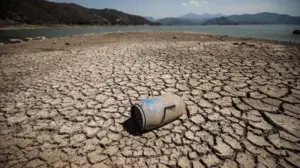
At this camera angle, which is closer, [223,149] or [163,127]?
[223,149]

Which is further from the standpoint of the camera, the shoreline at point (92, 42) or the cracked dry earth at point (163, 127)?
the shoreline at point (92, 42)

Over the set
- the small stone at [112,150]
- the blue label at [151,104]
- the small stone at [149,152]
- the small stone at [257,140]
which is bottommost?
the small stone at [112,150]

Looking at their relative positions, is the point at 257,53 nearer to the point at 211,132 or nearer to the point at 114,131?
the point at 211,132

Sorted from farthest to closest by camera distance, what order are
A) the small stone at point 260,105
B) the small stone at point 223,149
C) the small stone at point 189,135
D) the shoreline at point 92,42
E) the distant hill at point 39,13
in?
the distant hill at point 39,13 < the shoreline at point 92,42 < the small stone at point 260,105 < the small stone at point 189,135 < the small stone at point 223,149

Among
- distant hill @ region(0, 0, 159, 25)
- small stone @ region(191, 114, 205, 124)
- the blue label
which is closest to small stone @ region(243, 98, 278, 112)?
small stone @ region(191, 114, 205, 124)

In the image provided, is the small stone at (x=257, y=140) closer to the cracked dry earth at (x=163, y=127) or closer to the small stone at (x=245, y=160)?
the cracked dry earth at (x=163, y=127)

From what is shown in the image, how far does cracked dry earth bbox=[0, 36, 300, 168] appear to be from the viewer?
1899 mm

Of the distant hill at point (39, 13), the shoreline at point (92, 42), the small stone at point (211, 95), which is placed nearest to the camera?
the small stone at point (211, 95)

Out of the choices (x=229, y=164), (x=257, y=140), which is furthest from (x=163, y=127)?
(x=257, y=140)

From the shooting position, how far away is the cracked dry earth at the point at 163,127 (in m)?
1.90

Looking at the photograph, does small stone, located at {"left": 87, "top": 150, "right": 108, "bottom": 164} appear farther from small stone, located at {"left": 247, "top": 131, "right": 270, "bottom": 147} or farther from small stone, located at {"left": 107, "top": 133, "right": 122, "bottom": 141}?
small stone, located at {"left": 247, "top": 131, "right": 270, "bottom": 147}

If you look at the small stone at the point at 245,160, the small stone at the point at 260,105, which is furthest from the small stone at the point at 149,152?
the small stone at the point at 260,105

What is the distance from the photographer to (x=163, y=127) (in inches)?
91.6

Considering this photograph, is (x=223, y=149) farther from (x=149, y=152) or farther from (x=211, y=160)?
(x=149, y=152)
